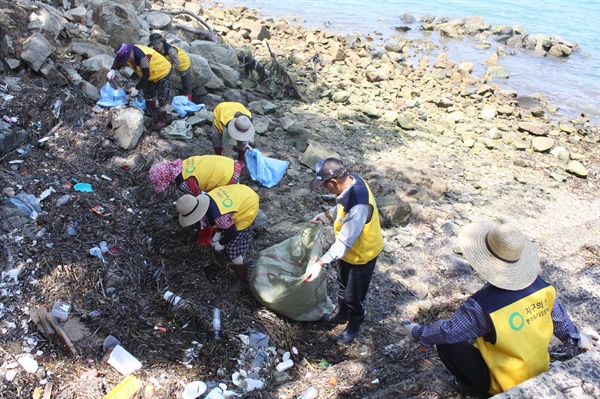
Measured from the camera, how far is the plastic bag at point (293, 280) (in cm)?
340

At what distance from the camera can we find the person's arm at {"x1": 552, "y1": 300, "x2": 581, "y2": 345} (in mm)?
2361

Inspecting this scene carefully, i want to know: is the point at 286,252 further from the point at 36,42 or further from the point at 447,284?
the point at 36,42

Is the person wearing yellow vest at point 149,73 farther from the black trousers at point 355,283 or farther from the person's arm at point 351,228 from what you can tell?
the person's arm at point 351,228

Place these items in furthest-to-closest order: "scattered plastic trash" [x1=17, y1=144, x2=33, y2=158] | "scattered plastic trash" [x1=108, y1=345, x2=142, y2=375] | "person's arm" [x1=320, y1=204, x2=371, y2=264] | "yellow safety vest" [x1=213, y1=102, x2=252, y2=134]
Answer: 1. "yellow safety vest" [x1=213, y1=102, x2=252, y2=134]
2. "scattered plastic trash" [x1=17, y1=144, x2=33, y2=158]
3. "person's arm" [x1=320, y1=204, x2=371, y2=264]
4. "scattered plastic trash" [x1=108, y1=345, x2=142, y2=375]

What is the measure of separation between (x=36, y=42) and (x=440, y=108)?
743 cm

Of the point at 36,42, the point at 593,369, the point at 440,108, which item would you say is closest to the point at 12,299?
the point at 593,369

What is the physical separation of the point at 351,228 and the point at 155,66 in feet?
13.1

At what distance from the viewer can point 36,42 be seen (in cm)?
559

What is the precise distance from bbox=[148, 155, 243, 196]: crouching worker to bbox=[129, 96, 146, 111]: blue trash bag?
7.33ft

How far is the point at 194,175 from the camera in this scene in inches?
156

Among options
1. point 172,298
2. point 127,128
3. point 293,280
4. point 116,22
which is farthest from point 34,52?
point 293,280

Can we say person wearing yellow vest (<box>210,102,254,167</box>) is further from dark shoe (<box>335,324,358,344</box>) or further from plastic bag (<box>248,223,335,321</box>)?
dark shoe (<box>335,324,358,344</box>)

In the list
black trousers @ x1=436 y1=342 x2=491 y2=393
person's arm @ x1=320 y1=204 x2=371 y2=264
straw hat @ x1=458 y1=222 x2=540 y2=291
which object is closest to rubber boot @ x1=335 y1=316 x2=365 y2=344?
person's arm @ x1=320 y1=204 x2=371 y2=264

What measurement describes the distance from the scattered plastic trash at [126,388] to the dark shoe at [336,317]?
153 cm
